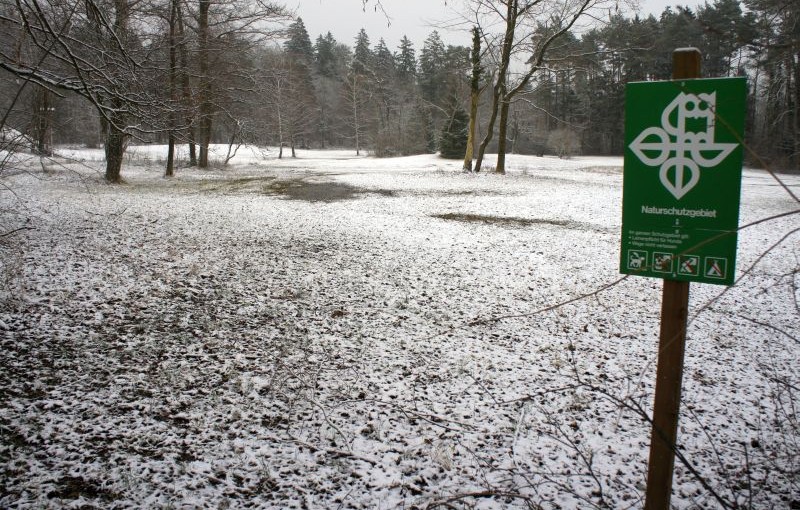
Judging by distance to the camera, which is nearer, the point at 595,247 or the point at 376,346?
the point at 376,346

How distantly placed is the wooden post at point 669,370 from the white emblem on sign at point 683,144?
0.22 metres

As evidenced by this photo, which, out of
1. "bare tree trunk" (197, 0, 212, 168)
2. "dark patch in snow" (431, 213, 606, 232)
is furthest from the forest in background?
"dark patch in snow" (431, 213, 606, 232)

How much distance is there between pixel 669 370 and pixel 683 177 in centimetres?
102

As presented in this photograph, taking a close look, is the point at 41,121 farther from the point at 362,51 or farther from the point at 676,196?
the point at 362,51

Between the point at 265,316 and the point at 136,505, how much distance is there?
10.0 ft

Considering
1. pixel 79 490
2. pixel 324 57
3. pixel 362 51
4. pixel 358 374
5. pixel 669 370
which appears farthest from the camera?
pixel 324 57

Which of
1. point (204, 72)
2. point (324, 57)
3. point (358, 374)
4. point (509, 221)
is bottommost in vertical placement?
point (358, 374)

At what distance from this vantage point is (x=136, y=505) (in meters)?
2.73

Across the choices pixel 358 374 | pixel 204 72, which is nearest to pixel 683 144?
pixel 358 374


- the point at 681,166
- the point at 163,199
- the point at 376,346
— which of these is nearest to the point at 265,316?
the point at 376,346

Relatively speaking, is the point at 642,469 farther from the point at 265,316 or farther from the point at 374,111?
the point at 374,111

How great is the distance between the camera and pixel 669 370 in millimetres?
2377

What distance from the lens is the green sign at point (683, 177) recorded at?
213cm

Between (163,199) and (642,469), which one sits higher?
(163,199)
